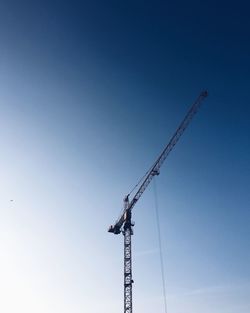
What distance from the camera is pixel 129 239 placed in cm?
7906

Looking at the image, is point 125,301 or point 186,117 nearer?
point 125,301

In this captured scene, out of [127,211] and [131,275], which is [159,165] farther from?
[131,275]

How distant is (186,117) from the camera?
80.2 m

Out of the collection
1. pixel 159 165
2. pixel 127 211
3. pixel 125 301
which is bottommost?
pixel 125 301

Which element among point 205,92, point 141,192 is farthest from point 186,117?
point 141,192

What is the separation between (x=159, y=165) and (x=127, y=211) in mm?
11779

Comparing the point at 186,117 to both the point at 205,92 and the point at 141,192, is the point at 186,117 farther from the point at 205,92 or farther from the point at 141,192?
the point at 141,192

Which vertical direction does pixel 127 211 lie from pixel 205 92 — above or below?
below

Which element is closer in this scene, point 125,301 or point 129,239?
point 125,301

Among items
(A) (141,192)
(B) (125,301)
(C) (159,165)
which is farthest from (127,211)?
(B) (125,301)

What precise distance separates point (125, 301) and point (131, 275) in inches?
191

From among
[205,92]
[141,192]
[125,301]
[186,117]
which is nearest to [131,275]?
[125,301]

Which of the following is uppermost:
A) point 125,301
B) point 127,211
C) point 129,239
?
point 127,211

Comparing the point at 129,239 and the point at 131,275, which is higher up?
the point at 129,239
